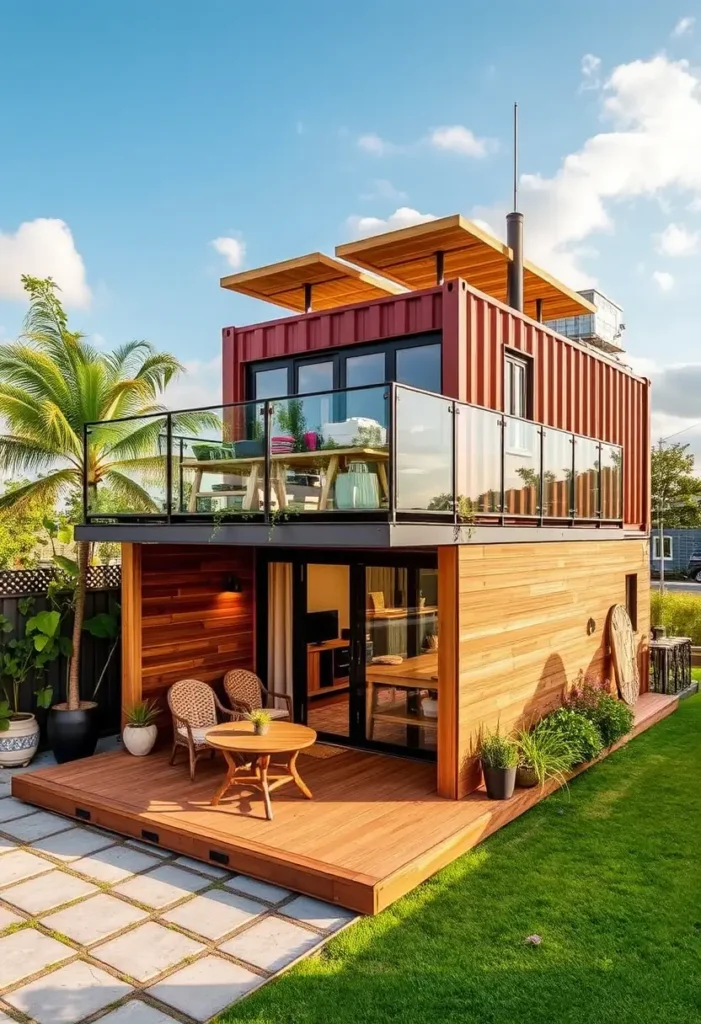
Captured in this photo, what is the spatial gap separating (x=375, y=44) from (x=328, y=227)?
4.54 metres

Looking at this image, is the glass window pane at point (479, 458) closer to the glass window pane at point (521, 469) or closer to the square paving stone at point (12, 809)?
the glass window pane at point (521, 469)

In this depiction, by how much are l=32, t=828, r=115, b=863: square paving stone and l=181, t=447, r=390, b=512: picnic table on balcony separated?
3.19m

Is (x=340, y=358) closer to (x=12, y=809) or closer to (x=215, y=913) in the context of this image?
(x=12, y=809)

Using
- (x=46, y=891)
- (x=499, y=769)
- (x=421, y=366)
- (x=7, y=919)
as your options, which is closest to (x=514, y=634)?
(x=499, y=769)

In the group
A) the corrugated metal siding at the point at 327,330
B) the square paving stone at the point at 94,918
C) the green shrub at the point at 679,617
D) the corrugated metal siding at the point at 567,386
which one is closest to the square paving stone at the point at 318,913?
the square paving stone at the point at 94,918

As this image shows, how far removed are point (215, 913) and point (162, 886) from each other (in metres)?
0.65

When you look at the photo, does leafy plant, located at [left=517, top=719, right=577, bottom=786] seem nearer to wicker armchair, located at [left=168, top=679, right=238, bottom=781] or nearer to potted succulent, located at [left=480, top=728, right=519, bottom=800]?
potted succulent, located at [left=480, top=728, right=519, bottom=800]

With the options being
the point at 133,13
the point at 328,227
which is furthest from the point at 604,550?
the point at 133,13

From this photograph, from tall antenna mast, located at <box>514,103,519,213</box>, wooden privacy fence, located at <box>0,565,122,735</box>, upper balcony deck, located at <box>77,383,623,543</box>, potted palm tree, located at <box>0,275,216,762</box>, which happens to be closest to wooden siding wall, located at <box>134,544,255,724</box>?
potted palm tree, located at <box>0,275,216,762</box>

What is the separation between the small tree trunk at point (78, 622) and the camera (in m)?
8.74

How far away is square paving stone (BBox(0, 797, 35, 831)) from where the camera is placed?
709 cm

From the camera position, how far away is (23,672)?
8648 millimetres

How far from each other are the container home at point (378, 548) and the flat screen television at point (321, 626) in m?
0.03

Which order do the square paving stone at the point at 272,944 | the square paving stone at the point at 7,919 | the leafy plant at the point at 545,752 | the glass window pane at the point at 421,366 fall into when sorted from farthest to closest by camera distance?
1. the glass window pane at the point at 421,366
2. the leafy plant at the point at 545,752
3. the square paving stone at the point at 7,919
4. the square paving stone at the point at 272,944
